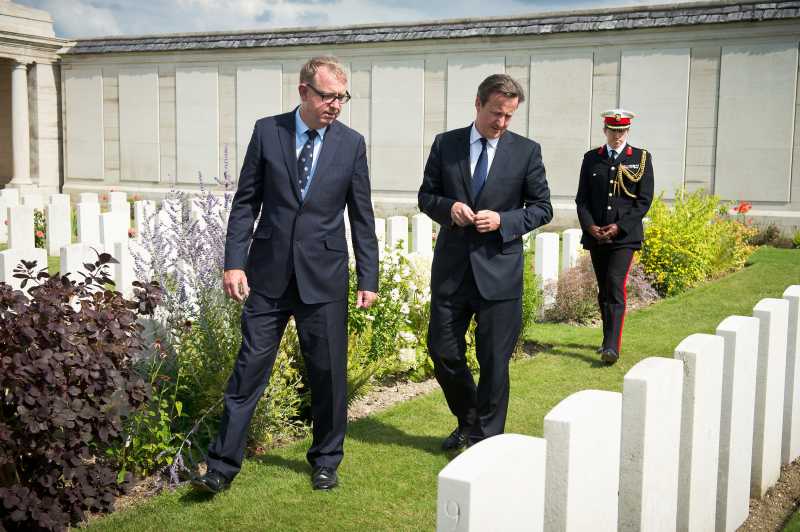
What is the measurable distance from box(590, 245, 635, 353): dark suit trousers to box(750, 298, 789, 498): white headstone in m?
2.48

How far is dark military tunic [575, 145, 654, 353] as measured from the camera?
269 inches

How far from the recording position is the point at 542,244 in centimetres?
865

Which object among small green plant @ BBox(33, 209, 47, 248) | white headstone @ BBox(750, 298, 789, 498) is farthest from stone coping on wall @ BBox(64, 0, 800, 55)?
white headstone @ BBox(750, 298, 789, 498)

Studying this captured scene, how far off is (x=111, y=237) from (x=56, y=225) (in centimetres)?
286

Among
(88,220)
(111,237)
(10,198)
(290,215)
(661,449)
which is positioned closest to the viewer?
(661,449)

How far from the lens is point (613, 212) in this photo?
701 centimetres

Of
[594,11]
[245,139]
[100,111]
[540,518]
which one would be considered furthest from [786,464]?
[100,111]

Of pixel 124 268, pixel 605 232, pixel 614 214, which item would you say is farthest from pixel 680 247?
pixel 124 268

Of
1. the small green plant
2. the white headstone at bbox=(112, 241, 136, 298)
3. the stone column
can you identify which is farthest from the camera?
the stone column

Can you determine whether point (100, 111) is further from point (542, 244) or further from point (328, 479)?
point (328, 479)

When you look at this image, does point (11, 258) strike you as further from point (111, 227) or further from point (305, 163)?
point (111, 227)

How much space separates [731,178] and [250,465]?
1350 centimetres

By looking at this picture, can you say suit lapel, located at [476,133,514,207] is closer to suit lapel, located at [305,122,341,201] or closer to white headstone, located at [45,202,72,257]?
suit lapel, located at [305,122,341,201]

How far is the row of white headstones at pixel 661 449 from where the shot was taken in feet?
6.46
